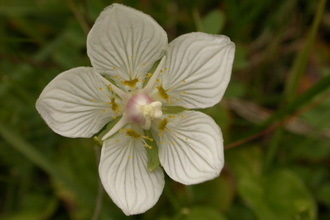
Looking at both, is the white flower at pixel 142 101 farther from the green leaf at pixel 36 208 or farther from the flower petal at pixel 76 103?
the green leaf at pixel 36 208

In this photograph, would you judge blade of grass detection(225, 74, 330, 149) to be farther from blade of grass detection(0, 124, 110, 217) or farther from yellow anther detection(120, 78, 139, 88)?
blade of grass detection(0, 124, 110, 217)

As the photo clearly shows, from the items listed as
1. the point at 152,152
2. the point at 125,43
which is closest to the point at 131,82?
the point at 125,43

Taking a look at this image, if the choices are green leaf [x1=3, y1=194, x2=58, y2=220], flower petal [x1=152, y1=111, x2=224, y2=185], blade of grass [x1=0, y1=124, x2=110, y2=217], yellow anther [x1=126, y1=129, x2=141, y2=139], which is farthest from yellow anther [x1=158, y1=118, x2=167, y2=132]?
green leaf [x1=3, y1=194, x2=58, y2=220]

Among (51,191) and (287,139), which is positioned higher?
(51,191)

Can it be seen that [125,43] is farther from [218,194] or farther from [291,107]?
[218,194]

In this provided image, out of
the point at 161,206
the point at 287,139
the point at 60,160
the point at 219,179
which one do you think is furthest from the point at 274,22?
the point at 60,160

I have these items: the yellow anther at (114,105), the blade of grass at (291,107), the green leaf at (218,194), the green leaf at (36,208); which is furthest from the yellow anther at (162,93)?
the green leaf at (36,208)

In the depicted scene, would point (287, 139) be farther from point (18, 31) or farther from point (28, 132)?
point (18, 31)
